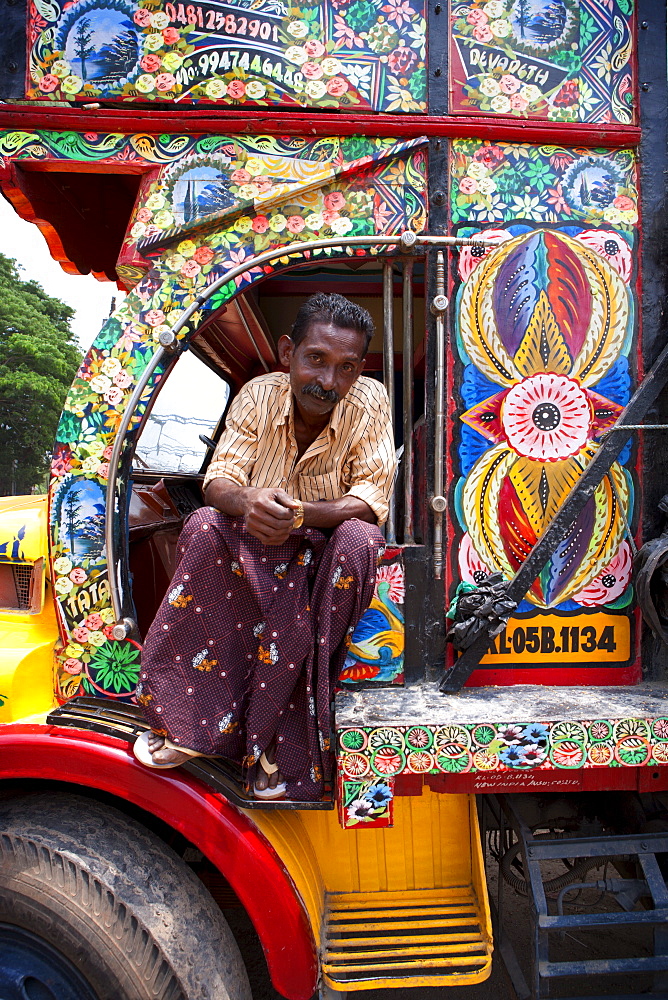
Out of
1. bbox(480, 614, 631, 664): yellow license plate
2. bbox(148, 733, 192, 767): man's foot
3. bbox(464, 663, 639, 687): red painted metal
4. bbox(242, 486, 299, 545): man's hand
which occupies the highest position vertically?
bbox(242, 486, 299, 545): man's hand

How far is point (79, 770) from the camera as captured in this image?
1.77 meters

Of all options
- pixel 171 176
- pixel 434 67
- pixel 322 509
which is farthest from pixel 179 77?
pixel 322 509

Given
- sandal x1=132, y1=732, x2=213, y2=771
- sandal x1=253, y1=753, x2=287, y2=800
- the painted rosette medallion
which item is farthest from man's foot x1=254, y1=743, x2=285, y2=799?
the painted rosette medallion

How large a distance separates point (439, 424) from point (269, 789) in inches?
47.9

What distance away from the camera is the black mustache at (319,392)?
1902 millimetres

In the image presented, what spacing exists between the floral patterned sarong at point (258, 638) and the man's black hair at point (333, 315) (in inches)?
24.3

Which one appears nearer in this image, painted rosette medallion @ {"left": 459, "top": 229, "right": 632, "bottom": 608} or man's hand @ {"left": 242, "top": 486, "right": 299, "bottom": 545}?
man's hand @ {"left": 242, "top": 486, "right": 299, "bottom": 545}

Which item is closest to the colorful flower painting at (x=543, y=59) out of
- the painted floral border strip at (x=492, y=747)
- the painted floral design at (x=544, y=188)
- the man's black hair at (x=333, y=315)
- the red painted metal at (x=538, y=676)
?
the painted floral design at (x=544, y=188)

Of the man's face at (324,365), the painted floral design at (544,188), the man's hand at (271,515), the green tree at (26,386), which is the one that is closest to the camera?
the man's hand at (271,515)

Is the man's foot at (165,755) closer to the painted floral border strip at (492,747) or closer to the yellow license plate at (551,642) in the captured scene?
the painted floral border strip at (492,747)

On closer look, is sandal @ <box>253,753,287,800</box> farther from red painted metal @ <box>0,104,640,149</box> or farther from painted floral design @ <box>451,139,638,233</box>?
red painted metal @ <box>0,104,640,149</box>

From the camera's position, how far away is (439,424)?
200cm

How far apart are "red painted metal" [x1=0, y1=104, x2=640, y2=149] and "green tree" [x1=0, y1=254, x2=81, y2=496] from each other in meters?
18.4

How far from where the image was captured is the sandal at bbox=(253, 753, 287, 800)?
177 cm
